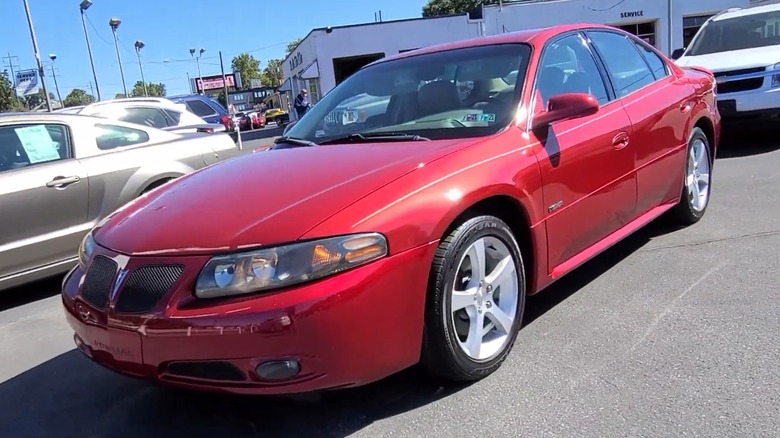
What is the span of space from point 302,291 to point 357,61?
31507mm

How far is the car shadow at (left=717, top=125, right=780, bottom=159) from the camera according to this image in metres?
7.82

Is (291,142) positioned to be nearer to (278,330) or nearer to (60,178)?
(278,330)

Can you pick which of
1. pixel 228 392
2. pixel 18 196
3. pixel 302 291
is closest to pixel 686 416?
pixel 302 291

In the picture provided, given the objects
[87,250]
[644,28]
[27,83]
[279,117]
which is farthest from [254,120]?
[87,250]

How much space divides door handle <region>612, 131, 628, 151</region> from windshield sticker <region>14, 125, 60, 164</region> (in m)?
4.15

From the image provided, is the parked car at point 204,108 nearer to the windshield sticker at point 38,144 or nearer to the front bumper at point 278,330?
the windshield sticker at point 38,144

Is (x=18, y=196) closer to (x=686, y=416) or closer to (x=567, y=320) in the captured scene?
(x=567, y=320)

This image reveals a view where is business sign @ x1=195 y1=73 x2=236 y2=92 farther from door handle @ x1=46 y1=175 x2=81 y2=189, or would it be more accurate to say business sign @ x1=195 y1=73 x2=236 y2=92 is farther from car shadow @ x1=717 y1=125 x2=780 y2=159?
door handle @ x1=46 y1=175 x2=81 y2=189

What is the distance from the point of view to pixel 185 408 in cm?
300

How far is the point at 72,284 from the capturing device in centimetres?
297

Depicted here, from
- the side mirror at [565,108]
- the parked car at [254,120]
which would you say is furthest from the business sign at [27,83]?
the side mirror at [565,108]

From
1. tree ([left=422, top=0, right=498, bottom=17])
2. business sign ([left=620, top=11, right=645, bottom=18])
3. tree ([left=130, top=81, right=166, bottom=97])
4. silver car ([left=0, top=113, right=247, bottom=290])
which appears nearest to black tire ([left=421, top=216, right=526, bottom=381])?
silver car ([left=0, top=113, right=247, bottom=290])

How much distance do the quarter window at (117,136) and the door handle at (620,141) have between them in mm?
4018

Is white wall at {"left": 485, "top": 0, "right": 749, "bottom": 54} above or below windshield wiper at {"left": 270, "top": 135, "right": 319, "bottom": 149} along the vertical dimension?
above
